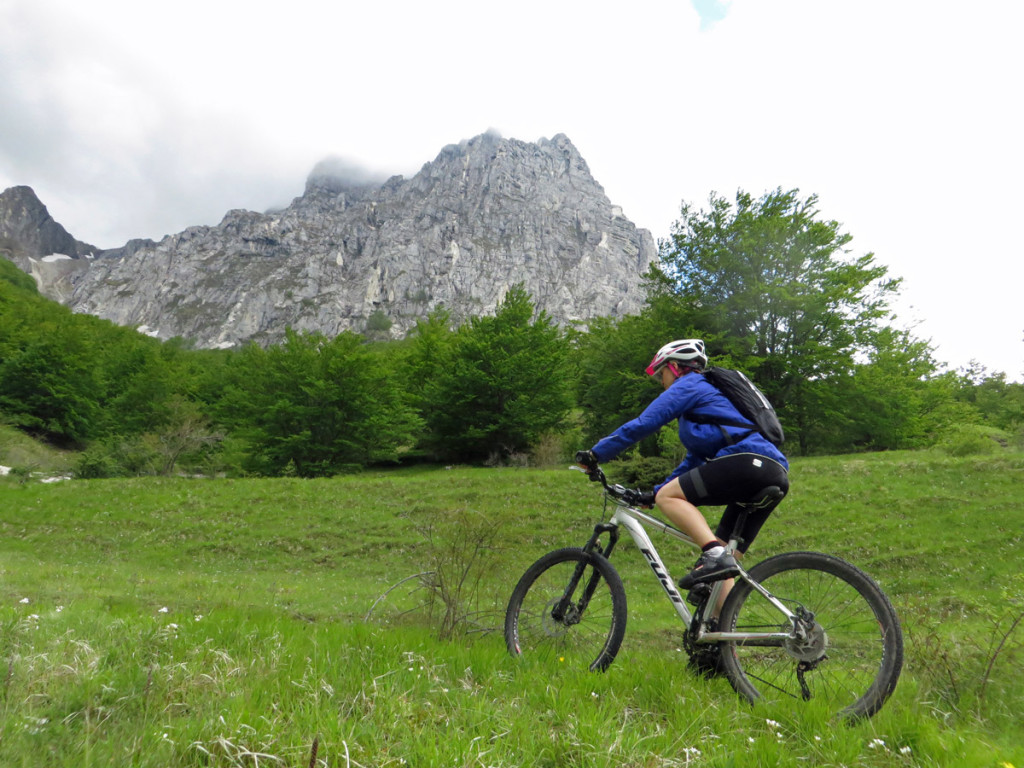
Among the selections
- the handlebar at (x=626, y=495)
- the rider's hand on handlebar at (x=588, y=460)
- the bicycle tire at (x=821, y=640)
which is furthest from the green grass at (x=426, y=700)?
the rider's hand on handlebar at (x=588, y=460)

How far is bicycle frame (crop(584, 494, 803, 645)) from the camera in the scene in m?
3.16

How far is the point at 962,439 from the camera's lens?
21109mm

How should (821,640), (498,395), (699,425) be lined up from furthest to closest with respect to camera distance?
(498,395) → (699,425) → (821,640)

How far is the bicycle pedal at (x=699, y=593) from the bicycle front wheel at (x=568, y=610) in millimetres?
480

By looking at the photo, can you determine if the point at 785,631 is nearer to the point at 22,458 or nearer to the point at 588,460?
the point at 588,460

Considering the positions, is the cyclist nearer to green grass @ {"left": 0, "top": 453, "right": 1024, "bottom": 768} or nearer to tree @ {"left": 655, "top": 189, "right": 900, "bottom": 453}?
green grass @ {"left": 0, "top": 453, "right": 1024, "bottom": 768}

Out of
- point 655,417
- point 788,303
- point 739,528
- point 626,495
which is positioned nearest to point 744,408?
point 655,417

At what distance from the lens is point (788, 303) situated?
2612 cm

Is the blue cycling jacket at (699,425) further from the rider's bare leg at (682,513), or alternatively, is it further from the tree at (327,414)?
the tree at (327,414)

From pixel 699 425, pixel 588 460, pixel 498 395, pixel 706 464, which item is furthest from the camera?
pixel 498 395

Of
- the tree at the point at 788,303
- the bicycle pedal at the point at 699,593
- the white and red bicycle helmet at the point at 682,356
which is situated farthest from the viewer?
the tree at the point at 788,303

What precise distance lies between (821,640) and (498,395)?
107 feet

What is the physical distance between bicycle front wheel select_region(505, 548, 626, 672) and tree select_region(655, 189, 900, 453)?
23227 millimetres

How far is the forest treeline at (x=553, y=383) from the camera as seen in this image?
27.0 m
